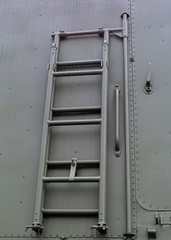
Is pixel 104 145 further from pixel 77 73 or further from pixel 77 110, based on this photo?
pixel 77 73

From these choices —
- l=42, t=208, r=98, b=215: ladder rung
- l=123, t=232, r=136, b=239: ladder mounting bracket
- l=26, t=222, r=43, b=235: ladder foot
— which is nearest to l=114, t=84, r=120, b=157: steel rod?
l=42, t=208, r=98, b=215: ladder rung

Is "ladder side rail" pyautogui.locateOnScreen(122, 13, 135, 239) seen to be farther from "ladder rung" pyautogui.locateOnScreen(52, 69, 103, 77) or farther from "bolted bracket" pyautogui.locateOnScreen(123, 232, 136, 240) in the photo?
"ladder rung" pyautogui.locateOnScreen(52, 69, 103, 77)

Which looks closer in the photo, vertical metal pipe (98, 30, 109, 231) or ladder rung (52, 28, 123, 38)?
vertical metal pipe (98, 30, 109, 231)

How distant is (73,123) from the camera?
132 inches

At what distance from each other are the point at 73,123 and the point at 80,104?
272 mm

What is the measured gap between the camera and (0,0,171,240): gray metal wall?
301cm

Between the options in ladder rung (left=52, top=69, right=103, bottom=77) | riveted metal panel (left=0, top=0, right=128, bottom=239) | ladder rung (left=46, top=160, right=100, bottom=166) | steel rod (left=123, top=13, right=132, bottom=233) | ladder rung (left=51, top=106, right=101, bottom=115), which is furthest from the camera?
ladder rung (left=52, top=69, right=103, bottom=77)

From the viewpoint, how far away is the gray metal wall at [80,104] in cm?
301

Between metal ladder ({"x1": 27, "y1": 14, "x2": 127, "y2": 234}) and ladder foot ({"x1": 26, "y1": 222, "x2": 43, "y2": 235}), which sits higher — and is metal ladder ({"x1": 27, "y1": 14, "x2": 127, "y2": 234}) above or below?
above

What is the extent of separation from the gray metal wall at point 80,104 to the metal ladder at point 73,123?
3.2 inches

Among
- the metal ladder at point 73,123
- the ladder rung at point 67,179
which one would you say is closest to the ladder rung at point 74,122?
the metal ladder at point 73,123

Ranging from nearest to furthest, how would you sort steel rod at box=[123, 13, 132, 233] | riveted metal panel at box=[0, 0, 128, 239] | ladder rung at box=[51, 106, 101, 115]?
steel rod at box=[123, 13, 132, 233] < riveted metal panel at box=[0, 0, 128, 239] < ladder rung at box=[51, 106, 101, 115]

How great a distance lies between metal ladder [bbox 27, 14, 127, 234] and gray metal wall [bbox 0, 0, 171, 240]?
0.08 metres

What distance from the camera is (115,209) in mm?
2994
